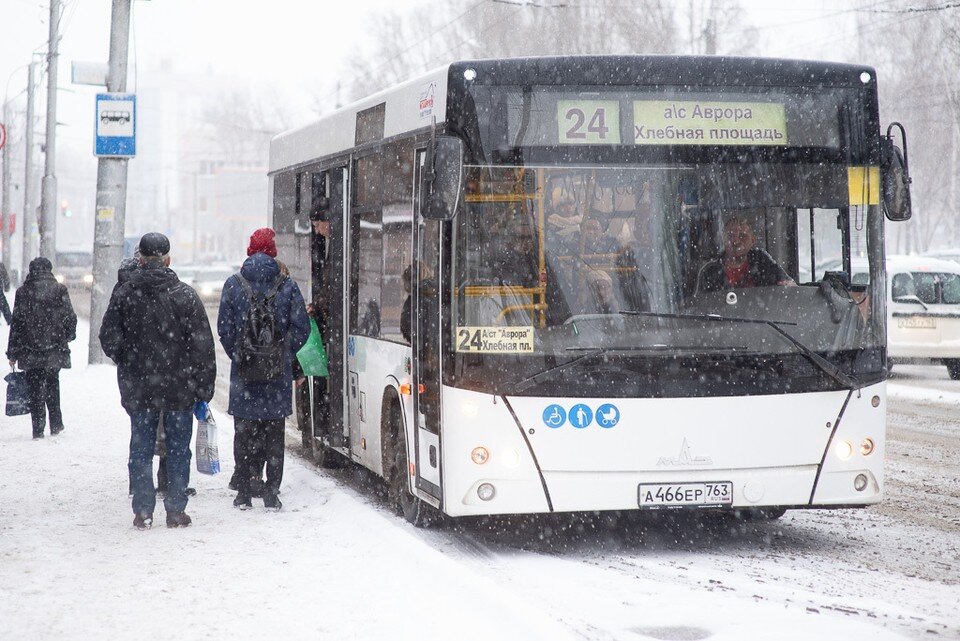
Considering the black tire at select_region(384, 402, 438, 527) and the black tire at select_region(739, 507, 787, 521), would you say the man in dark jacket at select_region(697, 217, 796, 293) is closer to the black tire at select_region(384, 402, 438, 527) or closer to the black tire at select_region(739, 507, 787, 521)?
the black tire at select_region(739, 507, 787, 521)

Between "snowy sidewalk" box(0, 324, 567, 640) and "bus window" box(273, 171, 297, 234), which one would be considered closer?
"snowy sidewalk" box(0, 324, 567, 640)

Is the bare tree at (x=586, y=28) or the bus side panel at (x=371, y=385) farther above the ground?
the bare tree at (x=586, y=28)

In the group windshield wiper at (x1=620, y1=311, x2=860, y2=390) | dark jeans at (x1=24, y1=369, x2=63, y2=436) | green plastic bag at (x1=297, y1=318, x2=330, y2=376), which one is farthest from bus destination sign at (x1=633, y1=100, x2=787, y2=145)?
dark jeans at (x1=24, y1=369, x2=63, y2=436)

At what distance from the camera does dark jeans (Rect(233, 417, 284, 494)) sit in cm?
944

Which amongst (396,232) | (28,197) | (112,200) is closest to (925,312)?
(112,200)

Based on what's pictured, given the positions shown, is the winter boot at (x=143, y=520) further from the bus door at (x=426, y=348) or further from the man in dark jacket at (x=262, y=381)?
the bus door at (x=426, y=348)

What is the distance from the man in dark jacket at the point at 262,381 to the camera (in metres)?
9.18

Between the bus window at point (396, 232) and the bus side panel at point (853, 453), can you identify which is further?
the bus window at point (396, 232)

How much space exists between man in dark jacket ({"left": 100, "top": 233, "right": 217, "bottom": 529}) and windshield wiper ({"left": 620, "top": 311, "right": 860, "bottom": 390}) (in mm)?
2700

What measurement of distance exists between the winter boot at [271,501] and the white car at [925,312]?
13.6 metres

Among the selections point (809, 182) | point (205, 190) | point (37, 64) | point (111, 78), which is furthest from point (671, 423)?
point (205, 190)

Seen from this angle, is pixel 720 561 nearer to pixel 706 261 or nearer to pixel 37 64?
pixel 706 261

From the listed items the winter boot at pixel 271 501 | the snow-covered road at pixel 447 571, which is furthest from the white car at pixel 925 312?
the winter boot at pixel 271 501

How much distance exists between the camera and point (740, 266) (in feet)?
25.8
